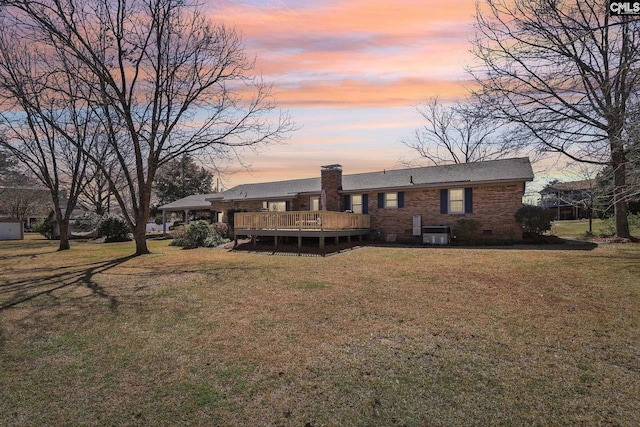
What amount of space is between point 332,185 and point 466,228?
7904mm

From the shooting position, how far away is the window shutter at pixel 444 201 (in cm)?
1803

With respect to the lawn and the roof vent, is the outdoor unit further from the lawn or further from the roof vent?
the lawn

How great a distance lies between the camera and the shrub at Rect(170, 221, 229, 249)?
1911 centimetres

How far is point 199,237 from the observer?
19.5 meters

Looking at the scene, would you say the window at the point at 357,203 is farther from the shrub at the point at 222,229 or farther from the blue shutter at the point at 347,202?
the shrub at the point at 222,229

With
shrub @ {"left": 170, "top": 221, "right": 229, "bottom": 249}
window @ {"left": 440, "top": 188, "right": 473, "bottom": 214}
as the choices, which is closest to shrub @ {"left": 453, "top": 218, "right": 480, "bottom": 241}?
window @ {"left": 440, "top": 188, "right": 473, "bottom": 214}

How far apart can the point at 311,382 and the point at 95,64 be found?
640 inches

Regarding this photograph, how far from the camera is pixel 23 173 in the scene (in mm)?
32656

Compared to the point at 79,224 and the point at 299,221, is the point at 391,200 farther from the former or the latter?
the point at 79,224

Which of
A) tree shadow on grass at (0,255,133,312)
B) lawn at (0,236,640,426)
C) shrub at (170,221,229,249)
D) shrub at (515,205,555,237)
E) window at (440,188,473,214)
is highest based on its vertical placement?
window at (440,188,473,214)

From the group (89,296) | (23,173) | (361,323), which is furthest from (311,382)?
(23,173)

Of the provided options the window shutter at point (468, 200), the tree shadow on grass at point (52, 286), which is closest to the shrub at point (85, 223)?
the tree shadow on grass at point (52, 286)

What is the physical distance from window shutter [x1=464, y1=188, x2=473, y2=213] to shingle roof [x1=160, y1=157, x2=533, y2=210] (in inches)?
19.0

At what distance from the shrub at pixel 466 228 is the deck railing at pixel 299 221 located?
5.07 m
